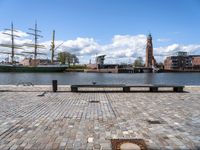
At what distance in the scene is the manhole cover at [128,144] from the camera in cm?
645

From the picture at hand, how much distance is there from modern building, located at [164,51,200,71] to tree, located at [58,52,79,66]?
195ft

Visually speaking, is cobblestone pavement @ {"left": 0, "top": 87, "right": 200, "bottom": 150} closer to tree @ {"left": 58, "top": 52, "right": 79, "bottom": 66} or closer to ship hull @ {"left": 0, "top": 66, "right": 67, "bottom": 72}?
ship hull @ {"left": 0, "top": 66, "right": 67, "bottom": 72}

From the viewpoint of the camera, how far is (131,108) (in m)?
12.2

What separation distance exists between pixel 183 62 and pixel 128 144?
185 metres

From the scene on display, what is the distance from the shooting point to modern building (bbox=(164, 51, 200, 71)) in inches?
7063

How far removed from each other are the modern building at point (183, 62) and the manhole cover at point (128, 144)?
17577cm

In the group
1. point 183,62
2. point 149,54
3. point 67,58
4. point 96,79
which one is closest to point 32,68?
point 67,58

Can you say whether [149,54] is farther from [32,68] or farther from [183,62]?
[32,68]

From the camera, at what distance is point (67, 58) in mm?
158500

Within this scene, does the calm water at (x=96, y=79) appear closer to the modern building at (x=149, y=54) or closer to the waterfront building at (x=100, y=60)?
the modern building at (x=149, y=54)

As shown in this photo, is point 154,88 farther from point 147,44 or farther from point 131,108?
point 147,44

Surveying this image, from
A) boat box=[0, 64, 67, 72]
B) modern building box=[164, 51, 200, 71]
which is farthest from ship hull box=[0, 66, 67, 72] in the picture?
modern building box=[164, 51, 200, 71]

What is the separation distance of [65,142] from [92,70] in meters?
161

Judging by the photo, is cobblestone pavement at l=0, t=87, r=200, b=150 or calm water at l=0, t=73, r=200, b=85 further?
calm water at l=0, t=73, r=200, b=85
